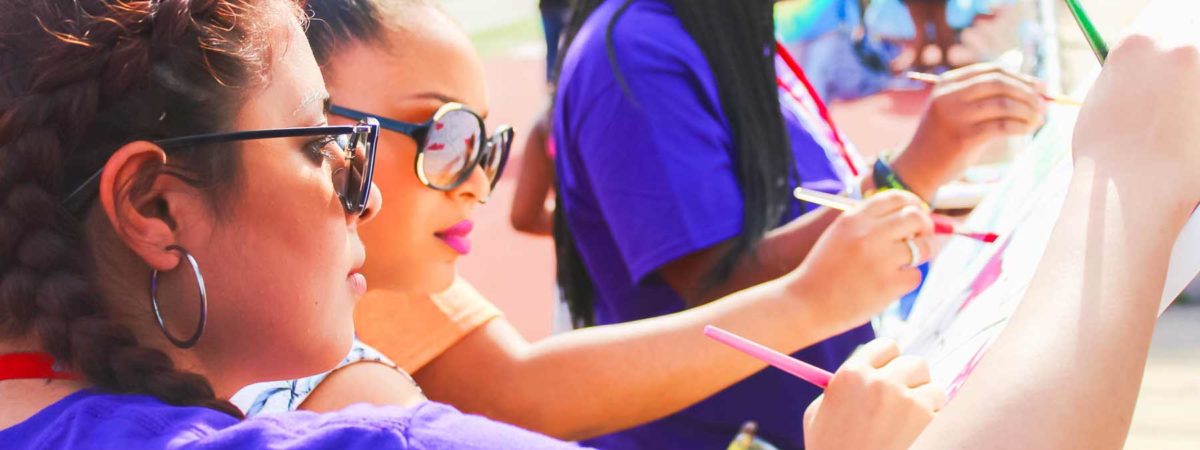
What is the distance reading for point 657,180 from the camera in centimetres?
192

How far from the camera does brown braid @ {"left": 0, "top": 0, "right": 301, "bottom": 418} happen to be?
105cm

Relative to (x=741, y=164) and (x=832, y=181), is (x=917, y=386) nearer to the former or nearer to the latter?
(x=741, y=164)

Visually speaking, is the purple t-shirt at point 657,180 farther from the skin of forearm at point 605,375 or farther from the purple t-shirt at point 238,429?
the purple t-shirt at point 238,429

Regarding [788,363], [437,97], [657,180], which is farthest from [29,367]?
[657,180]

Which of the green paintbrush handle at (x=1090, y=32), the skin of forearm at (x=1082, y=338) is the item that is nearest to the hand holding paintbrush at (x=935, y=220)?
the green paintbrush handle at (x=1090, y=32)

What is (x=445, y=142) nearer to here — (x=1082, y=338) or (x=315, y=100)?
(x=315, y=100)

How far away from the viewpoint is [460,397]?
5.98ft

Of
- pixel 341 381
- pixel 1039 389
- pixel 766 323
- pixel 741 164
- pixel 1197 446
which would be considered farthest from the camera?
pixel 1197 446

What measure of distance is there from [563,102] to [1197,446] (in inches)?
122

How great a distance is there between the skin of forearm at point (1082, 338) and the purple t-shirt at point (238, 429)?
312 millimetres

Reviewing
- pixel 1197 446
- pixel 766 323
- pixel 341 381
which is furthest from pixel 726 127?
pixel 1197 446

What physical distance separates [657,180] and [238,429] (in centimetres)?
102

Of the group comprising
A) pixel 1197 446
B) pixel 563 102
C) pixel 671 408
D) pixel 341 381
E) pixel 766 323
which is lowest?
pixel 1197 446

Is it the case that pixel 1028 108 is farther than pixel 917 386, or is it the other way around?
pixel 1028 108
